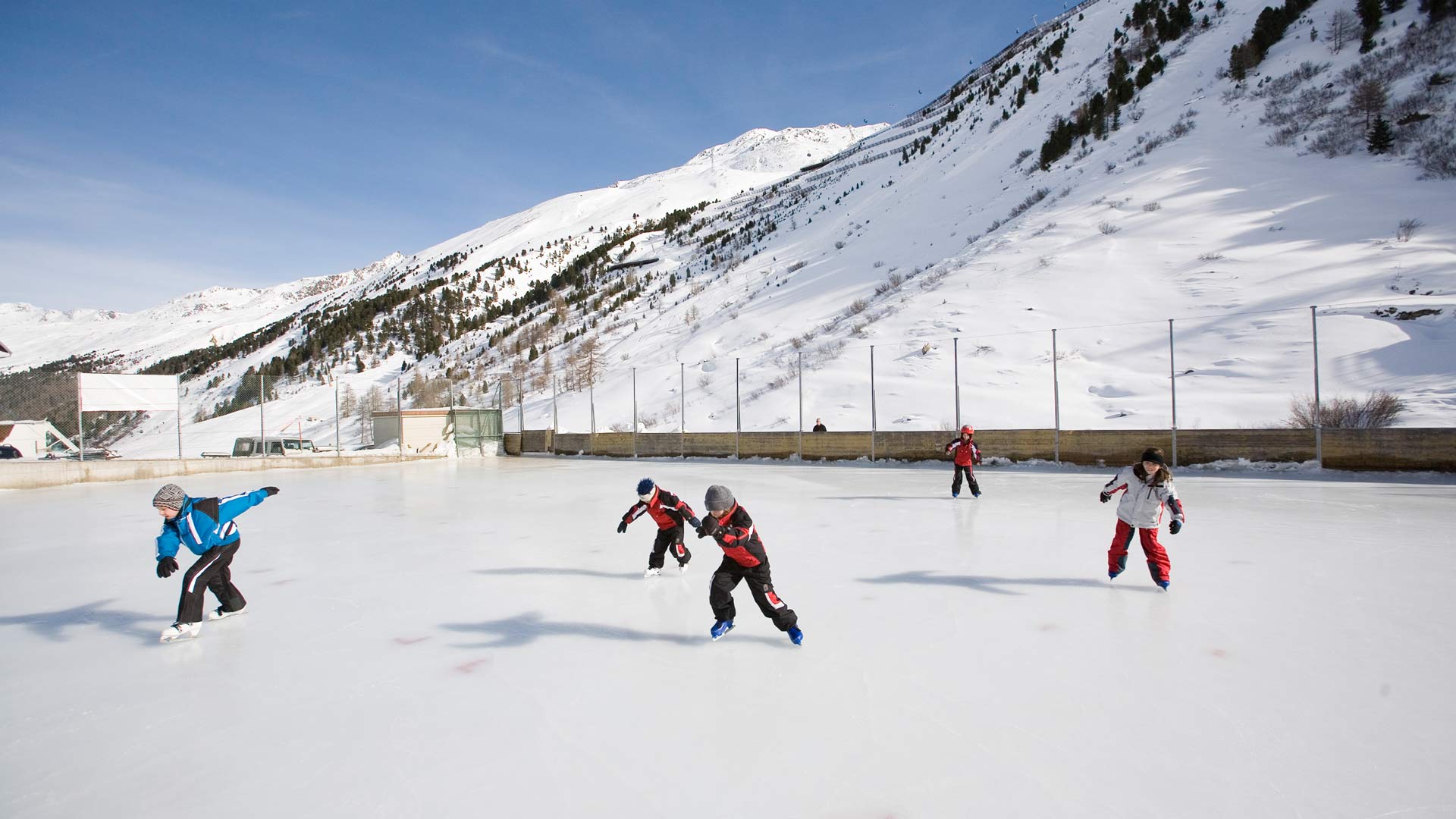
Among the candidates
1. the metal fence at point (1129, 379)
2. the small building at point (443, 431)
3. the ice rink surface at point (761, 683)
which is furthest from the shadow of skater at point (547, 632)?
the small building at point (443, 431)

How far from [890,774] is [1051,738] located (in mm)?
793

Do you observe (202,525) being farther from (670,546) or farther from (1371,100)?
(1371,100)

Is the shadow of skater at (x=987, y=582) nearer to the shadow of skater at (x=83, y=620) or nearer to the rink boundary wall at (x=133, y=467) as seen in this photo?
the shadow of skater at (x=83, y=620)

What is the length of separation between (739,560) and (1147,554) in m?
3.30

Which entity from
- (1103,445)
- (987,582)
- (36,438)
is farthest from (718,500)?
(36,438)

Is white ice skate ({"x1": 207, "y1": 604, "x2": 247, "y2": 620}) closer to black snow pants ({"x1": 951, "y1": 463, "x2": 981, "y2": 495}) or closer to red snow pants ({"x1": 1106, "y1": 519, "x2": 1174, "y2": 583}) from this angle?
red snow pants ({"x1": 1106, "y1": 519, "x2": 1174, "y2": 583})

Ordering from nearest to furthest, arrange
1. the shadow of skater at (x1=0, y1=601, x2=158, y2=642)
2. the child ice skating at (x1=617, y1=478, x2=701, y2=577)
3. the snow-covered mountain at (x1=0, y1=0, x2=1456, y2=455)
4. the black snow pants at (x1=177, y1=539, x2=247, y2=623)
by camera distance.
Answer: the black snow pants at (x1=177, y1=539, x2=247, y2=623), the shadow of skater at (x1=0, y1=601, x2=158, y2=642), the child ice skating at (x1=617, y1=478, x2=701, y2=577), the snow-covered mountain at (x1=0, y1=0, x2=1456, y2=455)

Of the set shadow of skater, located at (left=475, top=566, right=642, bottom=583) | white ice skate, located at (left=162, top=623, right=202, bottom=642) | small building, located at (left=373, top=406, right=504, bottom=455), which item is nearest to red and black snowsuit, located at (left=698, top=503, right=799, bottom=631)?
shadow of skater, located at (left=475, top=566, right=642, bottom=583)

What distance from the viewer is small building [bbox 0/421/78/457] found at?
19031 mm

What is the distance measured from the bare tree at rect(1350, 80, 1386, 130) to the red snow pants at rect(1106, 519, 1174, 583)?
36.7 meters

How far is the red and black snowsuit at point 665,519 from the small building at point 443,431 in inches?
974

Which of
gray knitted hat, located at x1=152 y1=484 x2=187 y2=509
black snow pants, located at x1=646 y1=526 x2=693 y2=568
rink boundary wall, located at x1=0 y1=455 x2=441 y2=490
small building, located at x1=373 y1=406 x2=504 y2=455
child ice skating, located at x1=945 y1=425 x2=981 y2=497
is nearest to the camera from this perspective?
gray knitted hat, located at x1=152 y1=484 x2=187 y2=509

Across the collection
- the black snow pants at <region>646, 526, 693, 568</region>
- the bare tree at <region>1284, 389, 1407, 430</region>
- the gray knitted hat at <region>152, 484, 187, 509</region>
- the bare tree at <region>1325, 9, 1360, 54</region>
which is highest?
the bare tree at <region>1325, 9, 1360, 54</region>

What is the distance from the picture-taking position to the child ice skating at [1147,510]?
565 centimetres
